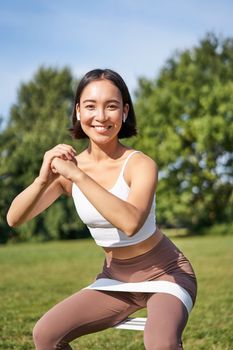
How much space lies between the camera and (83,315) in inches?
136

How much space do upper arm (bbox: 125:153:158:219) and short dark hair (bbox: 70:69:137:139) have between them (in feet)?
1.03

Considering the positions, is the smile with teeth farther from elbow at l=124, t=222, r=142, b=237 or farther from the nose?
elbow at l=124, t=222, r=142, b=237

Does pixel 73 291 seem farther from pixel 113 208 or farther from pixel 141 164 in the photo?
pixel 113 208

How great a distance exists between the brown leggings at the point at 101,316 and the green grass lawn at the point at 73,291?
8.75ft

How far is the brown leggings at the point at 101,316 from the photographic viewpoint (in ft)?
10.2

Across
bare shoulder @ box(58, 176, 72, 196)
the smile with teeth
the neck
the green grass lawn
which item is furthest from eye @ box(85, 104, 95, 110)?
the green grass lawn

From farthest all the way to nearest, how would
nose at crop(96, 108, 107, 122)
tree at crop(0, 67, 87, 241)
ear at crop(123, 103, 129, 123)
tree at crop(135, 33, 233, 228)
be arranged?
tree at crop(135, 33, 233, 228), tree at crop(0, 67, 87, 241), ear at crop(123, 103, 129, 123), nose at crop(96, 108, 107, 122)

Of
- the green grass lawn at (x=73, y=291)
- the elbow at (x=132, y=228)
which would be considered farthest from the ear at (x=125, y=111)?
the green grass lawn at (x=73, y=291)

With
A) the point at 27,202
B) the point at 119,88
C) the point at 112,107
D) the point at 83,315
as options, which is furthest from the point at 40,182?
the point at 83,315

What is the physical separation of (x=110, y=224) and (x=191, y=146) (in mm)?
38331

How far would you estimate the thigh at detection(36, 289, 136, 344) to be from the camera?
3.40 m

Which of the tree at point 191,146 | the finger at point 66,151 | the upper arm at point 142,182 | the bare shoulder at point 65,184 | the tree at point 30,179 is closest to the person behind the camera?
the upper arm at point 142,182

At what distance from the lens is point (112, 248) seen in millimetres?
3482

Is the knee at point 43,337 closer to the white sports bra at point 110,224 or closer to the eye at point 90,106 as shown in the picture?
the white sports bra at point 110,224
